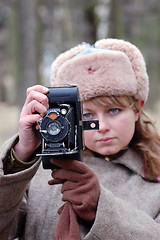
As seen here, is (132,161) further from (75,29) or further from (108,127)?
(75,29)

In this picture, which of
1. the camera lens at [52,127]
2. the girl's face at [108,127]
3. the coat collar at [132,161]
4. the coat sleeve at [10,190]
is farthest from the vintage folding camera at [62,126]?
the coat collar at [132,161]

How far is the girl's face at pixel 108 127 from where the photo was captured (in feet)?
6.13

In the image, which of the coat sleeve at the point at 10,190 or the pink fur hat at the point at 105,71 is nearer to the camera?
the coat sleeve at the point at 10,190

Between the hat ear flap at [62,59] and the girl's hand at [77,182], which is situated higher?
the hat ear flap at [62,59]

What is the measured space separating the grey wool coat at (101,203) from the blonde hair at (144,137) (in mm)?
46

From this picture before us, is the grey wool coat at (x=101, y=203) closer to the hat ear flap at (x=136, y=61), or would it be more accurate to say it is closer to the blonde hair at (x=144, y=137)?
the blonde hair at (x=144, y=137)

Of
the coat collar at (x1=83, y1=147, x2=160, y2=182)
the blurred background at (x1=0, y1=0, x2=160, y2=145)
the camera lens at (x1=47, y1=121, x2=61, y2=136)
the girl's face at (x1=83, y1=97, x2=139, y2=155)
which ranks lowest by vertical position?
the coat collar at (x1=83, y1=147, x2=160, y2=182)

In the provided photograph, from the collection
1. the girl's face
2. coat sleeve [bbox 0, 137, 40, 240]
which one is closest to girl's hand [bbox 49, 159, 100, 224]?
coat sleeve [bbox 0, 137, 40, 240]

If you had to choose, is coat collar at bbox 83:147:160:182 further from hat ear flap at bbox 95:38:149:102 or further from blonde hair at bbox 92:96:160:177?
hat ear flap at bbox 95:38:149:102

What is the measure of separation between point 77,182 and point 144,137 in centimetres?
75

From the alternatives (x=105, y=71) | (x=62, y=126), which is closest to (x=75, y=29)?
(x=105, y=71)

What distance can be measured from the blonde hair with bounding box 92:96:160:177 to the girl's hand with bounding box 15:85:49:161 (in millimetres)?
460

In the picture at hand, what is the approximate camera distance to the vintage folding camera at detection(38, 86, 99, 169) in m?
1.28

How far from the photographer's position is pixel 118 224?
5.04ft
